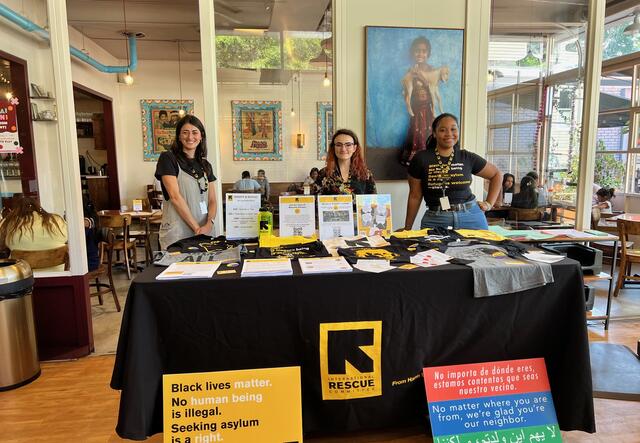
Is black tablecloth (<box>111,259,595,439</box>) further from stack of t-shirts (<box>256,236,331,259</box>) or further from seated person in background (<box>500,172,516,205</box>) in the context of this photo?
seated person in background (<box>500,172,516,205</box>)

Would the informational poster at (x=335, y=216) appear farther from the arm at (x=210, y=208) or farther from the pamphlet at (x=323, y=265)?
the arm at (x=210, y=208)

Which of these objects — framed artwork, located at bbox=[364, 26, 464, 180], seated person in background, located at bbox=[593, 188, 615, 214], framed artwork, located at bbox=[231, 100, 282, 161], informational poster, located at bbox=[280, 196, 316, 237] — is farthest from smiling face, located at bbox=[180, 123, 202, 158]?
framed artwork, located at bbox=[231, 100, 282, 161]

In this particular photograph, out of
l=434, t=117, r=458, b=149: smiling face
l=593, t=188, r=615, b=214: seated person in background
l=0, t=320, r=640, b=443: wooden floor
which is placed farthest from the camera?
l=593, t=188, r=615, b=214: seated person in background

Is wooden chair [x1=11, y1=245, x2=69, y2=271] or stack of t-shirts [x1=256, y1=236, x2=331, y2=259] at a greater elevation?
stack of t-shirts [x1=256, y1=236, x2=331, y2=259]

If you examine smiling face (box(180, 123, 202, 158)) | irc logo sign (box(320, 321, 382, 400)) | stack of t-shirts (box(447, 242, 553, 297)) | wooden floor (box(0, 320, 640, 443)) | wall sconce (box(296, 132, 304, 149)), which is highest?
wall sconce (box(296, 132, 304, 149))

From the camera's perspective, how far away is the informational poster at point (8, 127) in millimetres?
2904

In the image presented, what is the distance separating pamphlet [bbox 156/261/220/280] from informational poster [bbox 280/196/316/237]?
0.49 meters

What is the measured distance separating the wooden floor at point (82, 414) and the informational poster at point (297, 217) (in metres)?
1.02

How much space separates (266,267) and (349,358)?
0.51 m

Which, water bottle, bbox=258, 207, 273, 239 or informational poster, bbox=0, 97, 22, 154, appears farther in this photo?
informational poster, bbox=0, 97, 22, 154

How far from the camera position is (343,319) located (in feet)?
5.85

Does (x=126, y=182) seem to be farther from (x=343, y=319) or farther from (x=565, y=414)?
(x=565, y=414)

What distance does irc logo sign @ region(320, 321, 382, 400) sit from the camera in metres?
1.78

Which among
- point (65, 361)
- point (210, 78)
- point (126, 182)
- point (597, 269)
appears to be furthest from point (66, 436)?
point (126, 182)
